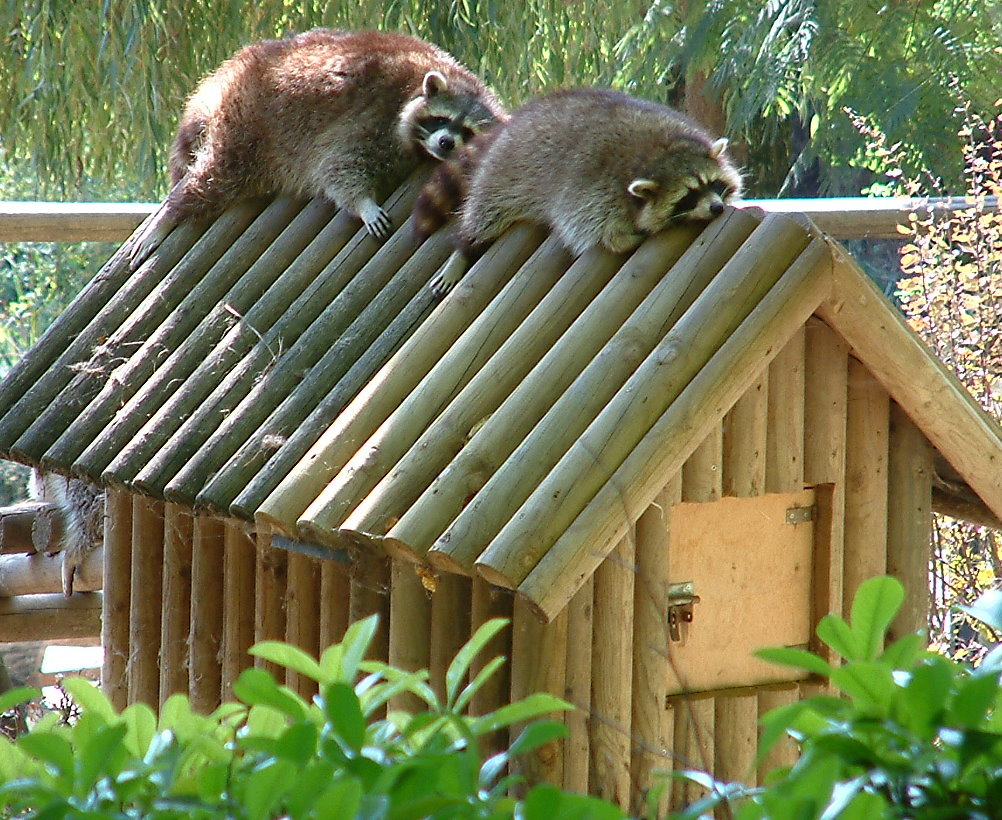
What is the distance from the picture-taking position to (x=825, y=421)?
3.41 meters

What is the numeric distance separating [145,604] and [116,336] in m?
0.87

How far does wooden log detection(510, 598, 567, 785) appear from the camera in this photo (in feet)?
9.83

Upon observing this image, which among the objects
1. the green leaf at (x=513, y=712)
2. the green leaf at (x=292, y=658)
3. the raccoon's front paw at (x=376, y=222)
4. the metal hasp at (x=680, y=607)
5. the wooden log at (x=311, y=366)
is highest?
the raccoon's front paw at (x=376, y=222)

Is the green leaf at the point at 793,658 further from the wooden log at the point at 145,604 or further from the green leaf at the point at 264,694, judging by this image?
the wooden log at the point at 145,604

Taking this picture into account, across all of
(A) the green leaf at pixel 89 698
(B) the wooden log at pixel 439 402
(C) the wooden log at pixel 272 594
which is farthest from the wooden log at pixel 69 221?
(A) the green leaf at pixel 89 698

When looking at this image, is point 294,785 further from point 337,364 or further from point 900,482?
point 900,482

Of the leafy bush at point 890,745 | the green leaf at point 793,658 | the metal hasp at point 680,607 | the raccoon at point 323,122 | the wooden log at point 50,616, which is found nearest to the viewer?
the leafy bush at point 890,745

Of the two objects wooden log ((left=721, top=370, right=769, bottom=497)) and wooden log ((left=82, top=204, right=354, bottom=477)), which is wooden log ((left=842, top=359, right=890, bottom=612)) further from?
wooden log ((left=82, top=204, right=354, bottom=477))

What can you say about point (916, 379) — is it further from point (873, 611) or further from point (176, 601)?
point (176, 601)

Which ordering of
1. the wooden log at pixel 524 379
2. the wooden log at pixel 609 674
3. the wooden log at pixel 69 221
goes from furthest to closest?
the wooden log at pixel 69 221
the wooden log at pixel 609 674
the wooden log at pixel 524 379

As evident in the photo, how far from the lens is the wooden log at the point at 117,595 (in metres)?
4.52

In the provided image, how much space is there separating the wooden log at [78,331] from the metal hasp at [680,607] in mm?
2006

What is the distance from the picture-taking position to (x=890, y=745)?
1.25m

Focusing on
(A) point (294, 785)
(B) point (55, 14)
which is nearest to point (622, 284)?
(A) point (294, 785)
